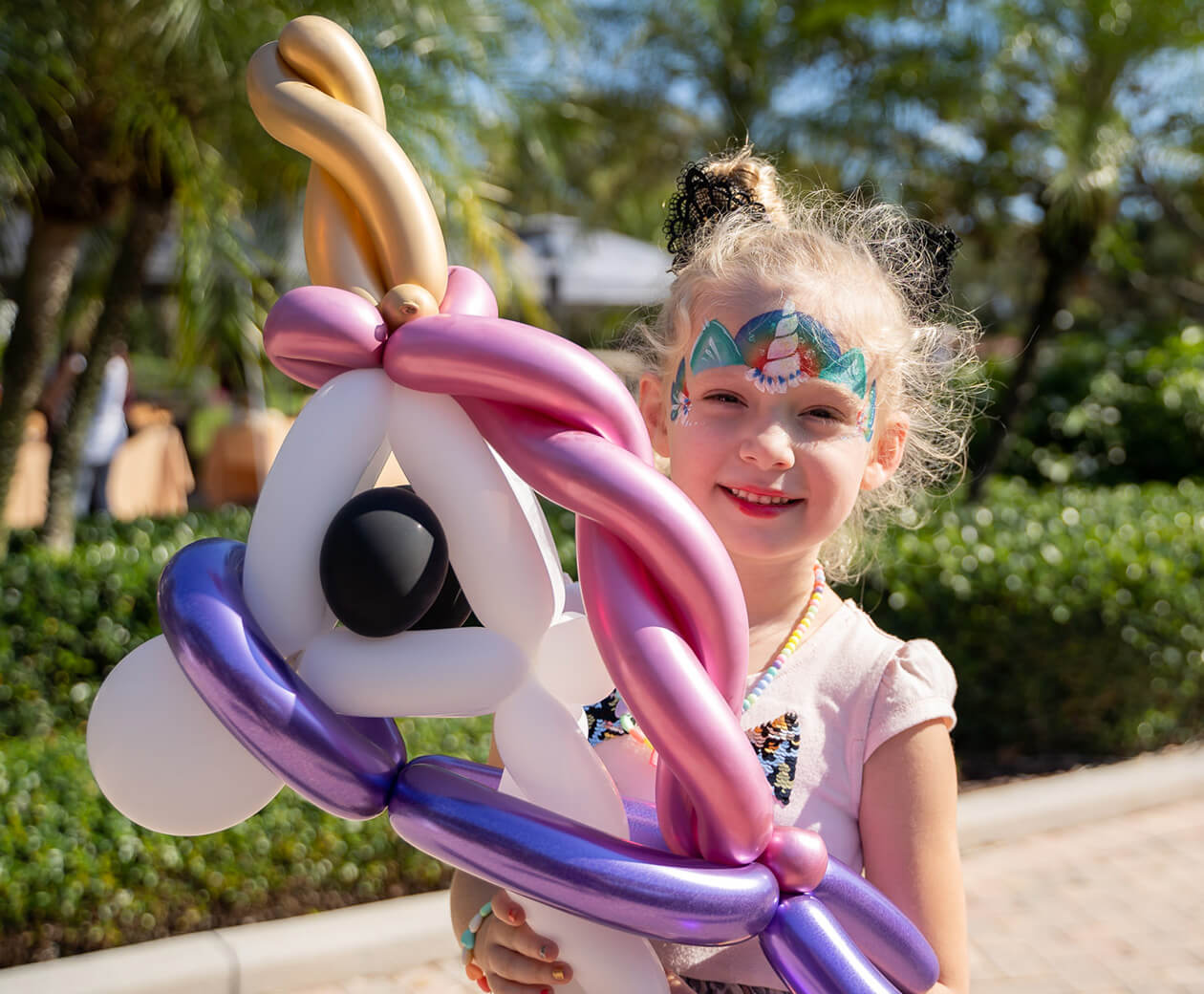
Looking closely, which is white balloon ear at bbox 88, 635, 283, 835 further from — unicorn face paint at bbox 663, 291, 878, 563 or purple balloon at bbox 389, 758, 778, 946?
unicorn face paint at bbox 663, 291, 878, 563

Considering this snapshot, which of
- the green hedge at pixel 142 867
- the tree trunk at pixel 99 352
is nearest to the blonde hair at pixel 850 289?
the green hedge at pixel 142 867

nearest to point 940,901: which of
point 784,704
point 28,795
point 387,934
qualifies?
point 784,704

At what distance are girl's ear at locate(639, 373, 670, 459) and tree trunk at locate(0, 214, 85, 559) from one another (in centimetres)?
463

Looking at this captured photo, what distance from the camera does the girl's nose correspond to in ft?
4.86

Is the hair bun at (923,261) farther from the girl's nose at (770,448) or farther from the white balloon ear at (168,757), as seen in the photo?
the white balloon ear at (168,757)

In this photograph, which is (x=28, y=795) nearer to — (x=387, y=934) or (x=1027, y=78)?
(x=387, y=934)

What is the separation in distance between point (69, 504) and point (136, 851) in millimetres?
2934

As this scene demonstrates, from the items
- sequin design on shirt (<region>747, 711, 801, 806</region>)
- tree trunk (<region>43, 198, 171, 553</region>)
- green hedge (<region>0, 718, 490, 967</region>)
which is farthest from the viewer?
tree trunk (<region>43, 198, 171, 553</region>)

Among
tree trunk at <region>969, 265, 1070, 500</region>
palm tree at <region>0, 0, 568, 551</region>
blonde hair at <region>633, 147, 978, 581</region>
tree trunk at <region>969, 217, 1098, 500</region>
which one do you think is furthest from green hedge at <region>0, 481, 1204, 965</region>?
blonde hair at <region>633, 147, 978, 581</region>

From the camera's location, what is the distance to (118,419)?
31.9ft

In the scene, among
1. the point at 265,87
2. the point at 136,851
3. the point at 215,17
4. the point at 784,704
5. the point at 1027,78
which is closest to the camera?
the point at 265,87

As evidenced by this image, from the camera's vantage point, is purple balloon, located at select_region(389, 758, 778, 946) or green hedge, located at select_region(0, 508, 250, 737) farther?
green hedge, located at select_region(0, 508, 250, 737)

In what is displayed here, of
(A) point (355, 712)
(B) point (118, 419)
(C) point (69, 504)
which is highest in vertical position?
(A) point (355, 712)

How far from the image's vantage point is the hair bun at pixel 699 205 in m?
1.80
